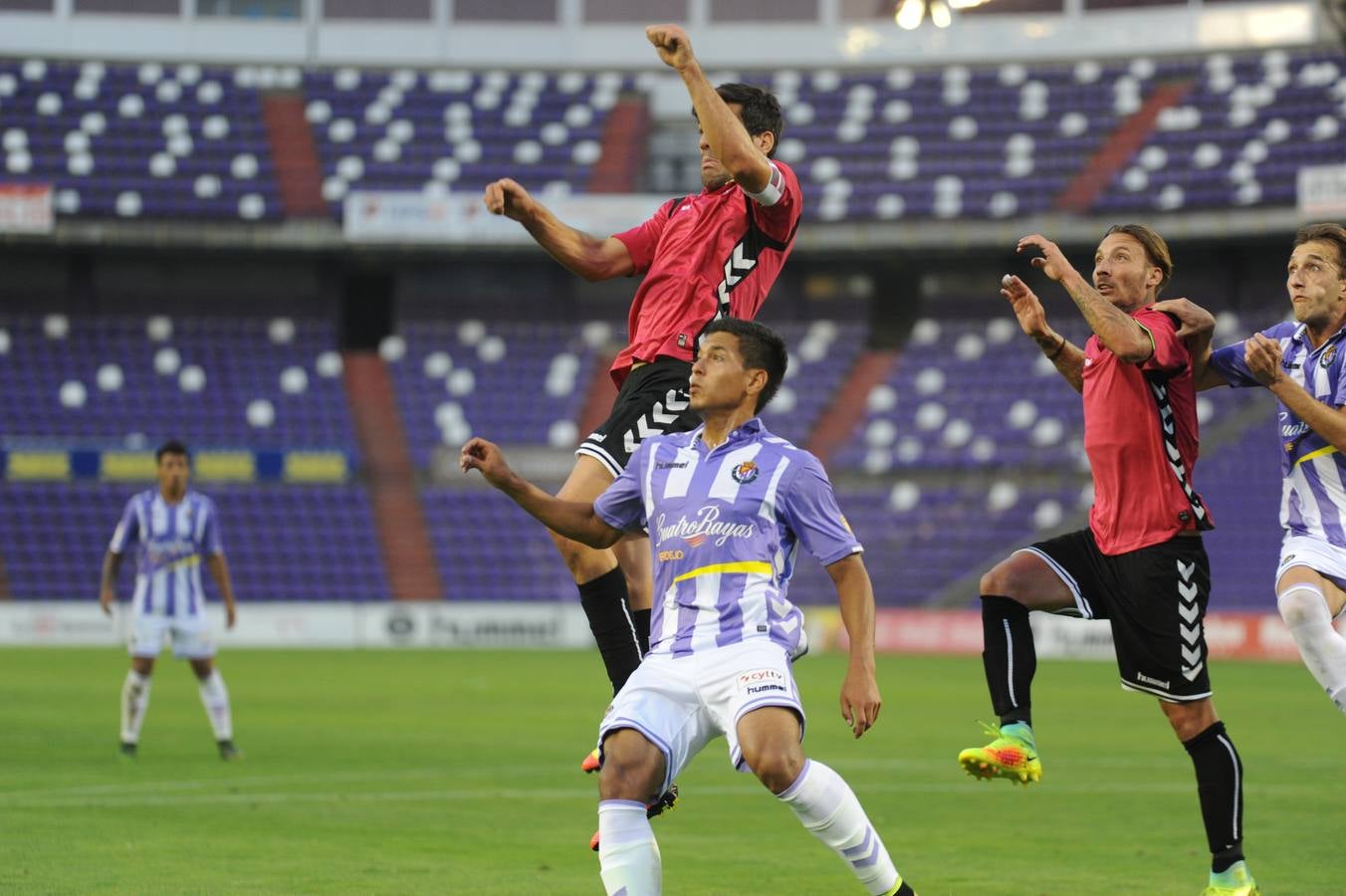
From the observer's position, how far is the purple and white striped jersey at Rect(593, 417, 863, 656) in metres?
6.50

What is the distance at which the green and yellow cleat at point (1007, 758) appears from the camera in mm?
7301

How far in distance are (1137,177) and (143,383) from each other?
69.0ft

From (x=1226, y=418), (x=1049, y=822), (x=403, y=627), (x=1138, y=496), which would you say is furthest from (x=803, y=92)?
(x=1138, y=496)

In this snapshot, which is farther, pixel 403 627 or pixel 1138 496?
pixel 403 627

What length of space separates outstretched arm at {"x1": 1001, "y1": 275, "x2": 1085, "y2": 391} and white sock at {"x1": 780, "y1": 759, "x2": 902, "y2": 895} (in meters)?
2.14

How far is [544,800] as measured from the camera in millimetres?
11766

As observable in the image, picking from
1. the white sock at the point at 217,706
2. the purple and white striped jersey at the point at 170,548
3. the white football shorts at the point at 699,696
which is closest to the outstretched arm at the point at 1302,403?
the white football shorts at the point at 699,696

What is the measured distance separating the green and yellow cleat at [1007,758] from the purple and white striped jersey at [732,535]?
44.1 inches

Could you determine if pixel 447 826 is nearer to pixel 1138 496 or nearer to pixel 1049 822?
pixel 1049 822

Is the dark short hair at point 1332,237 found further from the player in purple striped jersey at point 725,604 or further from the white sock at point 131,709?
the white sock at point 131,709

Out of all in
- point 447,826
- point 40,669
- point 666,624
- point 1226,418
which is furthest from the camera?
point 1226,418

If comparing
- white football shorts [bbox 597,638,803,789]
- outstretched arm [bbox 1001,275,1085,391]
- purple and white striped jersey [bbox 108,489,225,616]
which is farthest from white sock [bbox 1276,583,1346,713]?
purple and white striped jersey [bbox 108,489,225,616]

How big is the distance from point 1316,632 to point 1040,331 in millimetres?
1748

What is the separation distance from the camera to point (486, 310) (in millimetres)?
A: 39531
